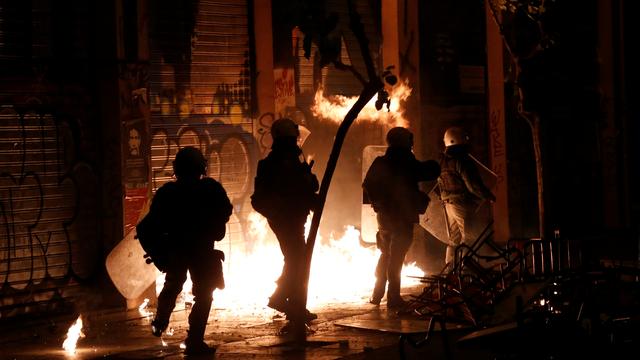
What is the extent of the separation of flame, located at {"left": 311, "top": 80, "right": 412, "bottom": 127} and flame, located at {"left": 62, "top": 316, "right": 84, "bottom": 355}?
19.4 ft

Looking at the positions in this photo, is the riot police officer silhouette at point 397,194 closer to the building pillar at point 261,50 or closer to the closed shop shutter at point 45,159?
the building pillar at point 261,50

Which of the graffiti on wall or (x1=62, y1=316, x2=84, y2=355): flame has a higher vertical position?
the graffiti on wall

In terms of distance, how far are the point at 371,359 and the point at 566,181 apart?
11.9 meters

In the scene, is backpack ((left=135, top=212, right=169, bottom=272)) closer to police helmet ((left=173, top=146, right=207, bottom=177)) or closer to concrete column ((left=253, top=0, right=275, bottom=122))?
police helmet ((left=173, top=146, right=207, bottom=177))

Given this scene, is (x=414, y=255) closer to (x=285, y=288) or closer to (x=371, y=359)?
(x=285, y=288)

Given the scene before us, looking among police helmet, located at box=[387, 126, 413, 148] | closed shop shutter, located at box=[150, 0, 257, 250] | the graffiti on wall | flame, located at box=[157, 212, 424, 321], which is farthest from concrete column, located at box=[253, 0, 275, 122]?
police helmet, located at box=[387, 126, 413, 148]

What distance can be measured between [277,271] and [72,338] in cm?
456

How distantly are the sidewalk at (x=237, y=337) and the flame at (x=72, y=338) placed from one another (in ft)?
0.19

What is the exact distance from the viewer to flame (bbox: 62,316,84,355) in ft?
33.6

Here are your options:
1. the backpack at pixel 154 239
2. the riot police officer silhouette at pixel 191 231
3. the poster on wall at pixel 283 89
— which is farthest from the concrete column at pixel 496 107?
the backpack at pixel 154 239

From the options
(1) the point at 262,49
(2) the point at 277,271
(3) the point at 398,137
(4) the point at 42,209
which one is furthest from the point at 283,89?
(4) the point at 42,209

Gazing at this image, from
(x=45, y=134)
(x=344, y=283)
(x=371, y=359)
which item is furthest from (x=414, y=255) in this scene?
(x=371, y=359)

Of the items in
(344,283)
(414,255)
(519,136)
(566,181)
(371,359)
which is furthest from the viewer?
(566,181)

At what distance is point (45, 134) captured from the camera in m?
12.4
